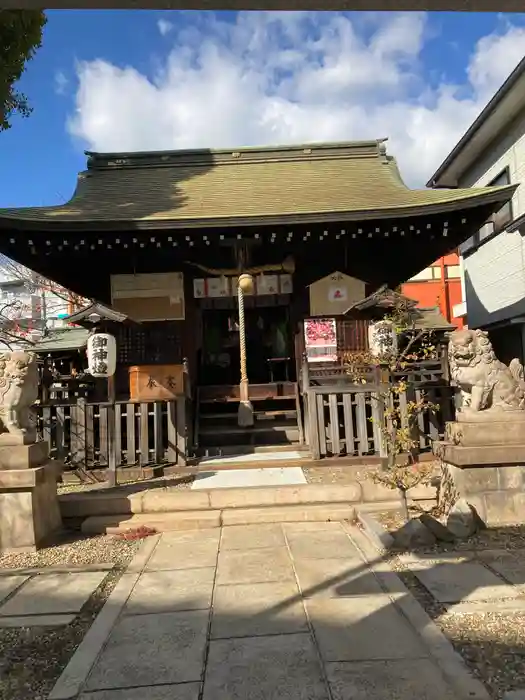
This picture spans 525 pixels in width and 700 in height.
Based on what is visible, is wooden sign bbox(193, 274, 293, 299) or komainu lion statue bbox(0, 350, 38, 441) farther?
wooden sign bbox(193, 274, 293, 299)

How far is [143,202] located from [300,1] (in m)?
8.71

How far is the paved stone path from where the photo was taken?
96.0 inches

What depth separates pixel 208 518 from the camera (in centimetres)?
538

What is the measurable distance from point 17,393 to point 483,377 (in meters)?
4.74

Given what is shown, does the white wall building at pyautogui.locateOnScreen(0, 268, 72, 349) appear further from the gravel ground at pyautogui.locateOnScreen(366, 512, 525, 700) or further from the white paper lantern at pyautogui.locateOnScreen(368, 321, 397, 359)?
the gravel ground at pyautogui.locateOnScreen(366, 512, 525, 700)

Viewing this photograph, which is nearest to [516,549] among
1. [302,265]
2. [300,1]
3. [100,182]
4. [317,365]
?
[300,1]

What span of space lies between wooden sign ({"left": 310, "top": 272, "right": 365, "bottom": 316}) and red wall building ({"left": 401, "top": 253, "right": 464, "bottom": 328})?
597 inches

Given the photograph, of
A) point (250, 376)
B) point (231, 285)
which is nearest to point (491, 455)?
point (231, 285)

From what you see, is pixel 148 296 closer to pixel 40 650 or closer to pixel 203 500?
pixel 203 500

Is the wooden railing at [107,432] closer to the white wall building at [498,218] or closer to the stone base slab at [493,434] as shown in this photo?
the stone base slab at [493,434]

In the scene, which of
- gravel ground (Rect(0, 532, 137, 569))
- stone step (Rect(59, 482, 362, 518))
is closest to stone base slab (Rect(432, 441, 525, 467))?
stone step (Rect(59, 482, 362, 518))

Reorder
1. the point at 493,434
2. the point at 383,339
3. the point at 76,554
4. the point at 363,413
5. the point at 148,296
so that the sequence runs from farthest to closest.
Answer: the point at 148,296 < the point at 363,413 < the point at 383,339 < the point at 493,434 < the point at 76,554

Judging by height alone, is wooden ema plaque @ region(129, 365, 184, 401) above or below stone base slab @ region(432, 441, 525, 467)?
above

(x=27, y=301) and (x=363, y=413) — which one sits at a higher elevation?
(x=27, y=301)
